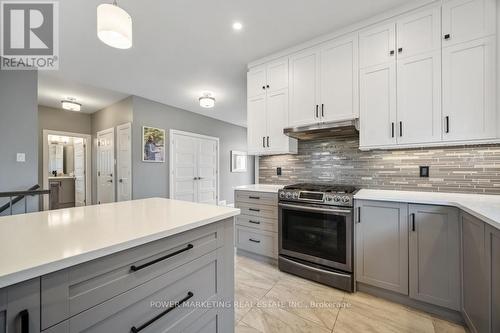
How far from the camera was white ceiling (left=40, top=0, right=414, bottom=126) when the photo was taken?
1933mm

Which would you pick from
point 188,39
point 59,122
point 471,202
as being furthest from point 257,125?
point 59,122

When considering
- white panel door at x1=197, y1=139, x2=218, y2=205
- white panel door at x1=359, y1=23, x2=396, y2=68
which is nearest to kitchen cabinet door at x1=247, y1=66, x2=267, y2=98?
white panel door at x1=359, y1=23, x2=396, y2=68

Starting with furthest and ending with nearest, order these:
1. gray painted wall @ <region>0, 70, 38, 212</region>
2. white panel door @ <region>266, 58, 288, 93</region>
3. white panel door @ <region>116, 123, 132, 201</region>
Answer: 1. white panel door @ <region>116, 123, 132, 201</region>
2. gray painted wall @ <region>0, 70, 38, 212</region>
3. white panel door @ <region>266, 58, 288, 93</region>

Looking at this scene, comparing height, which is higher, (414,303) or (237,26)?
(237,26)

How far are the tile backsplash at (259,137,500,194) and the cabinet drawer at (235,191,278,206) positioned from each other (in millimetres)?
610

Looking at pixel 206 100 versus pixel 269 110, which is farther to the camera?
pixel 206 100

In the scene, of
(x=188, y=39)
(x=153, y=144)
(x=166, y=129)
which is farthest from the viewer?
(x=166, y=129)

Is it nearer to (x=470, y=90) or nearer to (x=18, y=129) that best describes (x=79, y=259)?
(x=470, y=90)

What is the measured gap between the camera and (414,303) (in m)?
1.79

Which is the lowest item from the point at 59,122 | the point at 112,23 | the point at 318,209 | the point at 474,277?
the point at 474,277

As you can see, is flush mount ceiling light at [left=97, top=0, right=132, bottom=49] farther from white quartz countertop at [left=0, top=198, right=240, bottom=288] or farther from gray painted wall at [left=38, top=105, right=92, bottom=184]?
gray painted wall at [left=38, top=105, right=92, bottom=184]

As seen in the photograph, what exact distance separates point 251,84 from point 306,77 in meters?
0.79

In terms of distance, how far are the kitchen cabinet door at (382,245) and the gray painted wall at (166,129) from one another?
3889 millimetres

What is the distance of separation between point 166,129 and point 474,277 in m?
4.99
